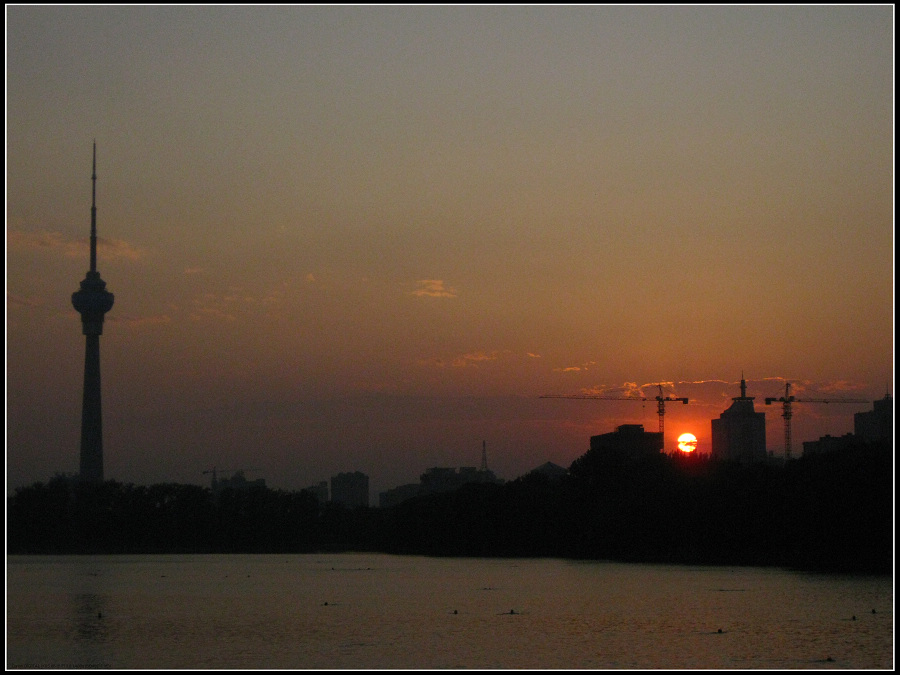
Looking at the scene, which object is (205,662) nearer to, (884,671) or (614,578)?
→ (884,671)

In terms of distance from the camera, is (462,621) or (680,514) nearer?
(462,621)

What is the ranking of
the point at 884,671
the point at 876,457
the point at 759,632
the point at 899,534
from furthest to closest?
the point at 876,457 < the point at 899,534 < the point at 759,632 < the point at 884,671

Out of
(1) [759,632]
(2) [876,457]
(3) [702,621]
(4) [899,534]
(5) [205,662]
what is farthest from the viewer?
(2) [876,457]

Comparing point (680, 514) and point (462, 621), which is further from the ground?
point (680, 514)

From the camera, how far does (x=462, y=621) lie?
71.1 meters

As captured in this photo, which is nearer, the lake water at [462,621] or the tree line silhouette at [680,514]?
the lake water at [462,621]

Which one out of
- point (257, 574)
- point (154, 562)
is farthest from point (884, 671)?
point (154, 562)

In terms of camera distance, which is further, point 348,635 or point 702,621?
point 702,621

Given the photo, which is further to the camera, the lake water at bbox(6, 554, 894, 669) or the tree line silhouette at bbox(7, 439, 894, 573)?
the tree line silhouette at bbox(7, 439, 894, 573)

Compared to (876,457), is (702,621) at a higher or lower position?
lower

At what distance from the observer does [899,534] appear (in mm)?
101875

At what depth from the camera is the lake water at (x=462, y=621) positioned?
2186 inches

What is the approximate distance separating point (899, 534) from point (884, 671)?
2133 inches

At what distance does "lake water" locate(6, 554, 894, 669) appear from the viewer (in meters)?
55.5
